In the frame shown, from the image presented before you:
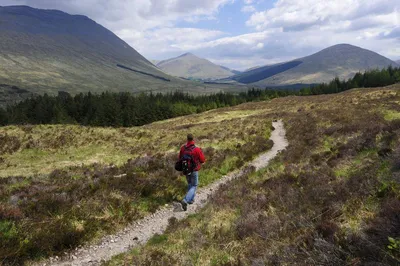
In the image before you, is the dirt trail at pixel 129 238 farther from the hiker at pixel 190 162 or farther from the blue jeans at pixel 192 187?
the hiker at pixel 190 162

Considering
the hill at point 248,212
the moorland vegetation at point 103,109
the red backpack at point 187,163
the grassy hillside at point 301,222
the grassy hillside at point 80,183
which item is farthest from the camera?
the moorland vegetation at point 103,109

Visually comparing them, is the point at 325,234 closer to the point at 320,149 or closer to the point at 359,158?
the point at 359,158

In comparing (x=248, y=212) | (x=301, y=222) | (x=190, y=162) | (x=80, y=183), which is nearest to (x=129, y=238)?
(x=190, y=162)

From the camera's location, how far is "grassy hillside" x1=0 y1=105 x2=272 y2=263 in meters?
9.03

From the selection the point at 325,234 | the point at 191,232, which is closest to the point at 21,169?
the point at 191,232

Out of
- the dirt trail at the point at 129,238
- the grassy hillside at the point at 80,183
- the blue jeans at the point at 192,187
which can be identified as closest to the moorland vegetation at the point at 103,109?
the grassy hillside at the point at 80,183

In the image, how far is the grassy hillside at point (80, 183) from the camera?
356 inches

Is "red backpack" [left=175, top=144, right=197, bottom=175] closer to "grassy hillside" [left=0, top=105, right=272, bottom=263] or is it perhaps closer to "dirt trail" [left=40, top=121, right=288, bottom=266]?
"dirt trail" [left=40, top=121, right=288, bottom=266]

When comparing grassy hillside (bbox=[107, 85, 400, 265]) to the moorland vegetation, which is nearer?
grassy hillside (bbox=[107, 85, 400, 265])

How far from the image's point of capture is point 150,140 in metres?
32.4

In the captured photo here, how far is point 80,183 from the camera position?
1371 centimetres

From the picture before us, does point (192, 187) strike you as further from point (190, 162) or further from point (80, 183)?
point (80, 183)

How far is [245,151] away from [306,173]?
391 inches

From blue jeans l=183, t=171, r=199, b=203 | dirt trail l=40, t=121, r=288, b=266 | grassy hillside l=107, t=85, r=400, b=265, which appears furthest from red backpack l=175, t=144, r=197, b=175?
grassy hillside l=107, t=85, r=400, b=265
